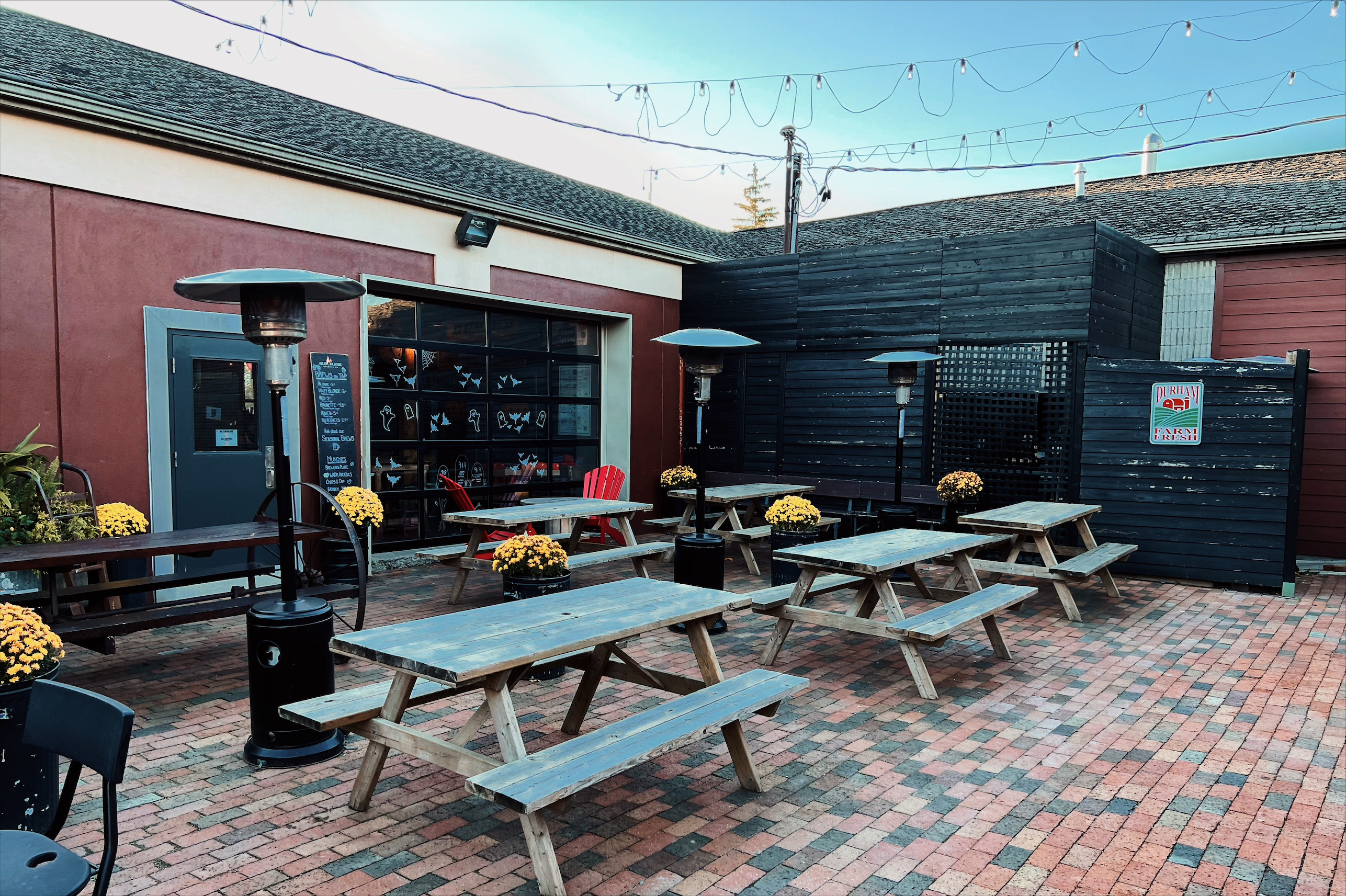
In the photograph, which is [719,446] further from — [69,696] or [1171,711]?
[69,696]

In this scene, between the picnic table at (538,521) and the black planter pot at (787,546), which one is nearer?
the picnic table at (538,521)

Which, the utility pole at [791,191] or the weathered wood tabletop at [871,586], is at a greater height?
the utility pole at [791,191]

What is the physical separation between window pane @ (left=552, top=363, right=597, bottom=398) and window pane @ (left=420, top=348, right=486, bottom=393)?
1.10m

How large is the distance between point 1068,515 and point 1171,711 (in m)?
2.78

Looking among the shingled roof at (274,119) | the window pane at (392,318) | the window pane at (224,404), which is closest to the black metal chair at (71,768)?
the window pane at (224,404)

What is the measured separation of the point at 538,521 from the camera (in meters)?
6.63

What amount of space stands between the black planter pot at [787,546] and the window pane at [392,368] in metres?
3.90

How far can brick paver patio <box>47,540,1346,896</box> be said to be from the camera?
267cm

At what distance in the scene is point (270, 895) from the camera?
2.52 m

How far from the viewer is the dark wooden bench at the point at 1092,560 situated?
6.20 m

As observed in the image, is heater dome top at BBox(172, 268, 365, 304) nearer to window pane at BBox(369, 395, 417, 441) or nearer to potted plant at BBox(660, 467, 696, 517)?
window pane at BBox(369, 395, 417, 441)

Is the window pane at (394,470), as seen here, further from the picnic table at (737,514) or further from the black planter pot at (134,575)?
the picnic table at (737,514)

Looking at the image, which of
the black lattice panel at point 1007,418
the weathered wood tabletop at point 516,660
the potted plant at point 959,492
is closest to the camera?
the weathered wood tabletop at point 516,660

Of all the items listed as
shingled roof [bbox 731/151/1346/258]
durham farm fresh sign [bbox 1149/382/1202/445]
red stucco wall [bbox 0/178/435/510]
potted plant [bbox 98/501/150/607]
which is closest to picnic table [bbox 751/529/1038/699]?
durham farm fresh sign [bbox 1149/382/1202/445]
